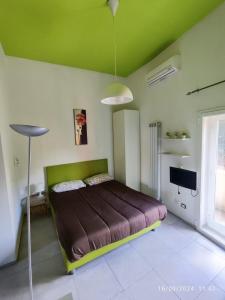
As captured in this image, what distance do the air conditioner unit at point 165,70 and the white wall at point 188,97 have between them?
111 mm

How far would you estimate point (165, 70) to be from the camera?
2.54 m

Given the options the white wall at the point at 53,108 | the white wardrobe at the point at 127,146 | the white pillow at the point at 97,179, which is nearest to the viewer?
the white wall at the point at 53,108

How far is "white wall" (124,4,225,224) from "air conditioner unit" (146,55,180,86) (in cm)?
11

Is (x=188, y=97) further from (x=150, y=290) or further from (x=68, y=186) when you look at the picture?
(x=68, y=186)

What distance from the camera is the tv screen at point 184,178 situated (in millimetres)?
2402

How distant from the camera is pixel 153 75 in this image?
2.83 metres

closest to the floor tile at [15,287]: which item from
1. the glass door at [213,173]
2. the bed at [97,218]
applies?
the bed at [97,218]

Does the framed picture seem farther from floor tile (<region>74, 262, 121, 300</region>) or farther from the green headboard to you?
floor tile (<region>74, 262, 121, 300</region>)

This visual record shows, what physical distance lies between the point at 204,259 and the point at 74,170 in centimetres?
270

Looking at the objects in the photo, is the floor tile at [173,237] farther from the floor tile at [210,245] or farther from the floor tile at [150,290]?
the floor tile at [150,290]

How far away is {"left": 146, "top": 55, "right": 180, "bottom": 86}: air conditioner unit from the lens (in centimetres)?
241

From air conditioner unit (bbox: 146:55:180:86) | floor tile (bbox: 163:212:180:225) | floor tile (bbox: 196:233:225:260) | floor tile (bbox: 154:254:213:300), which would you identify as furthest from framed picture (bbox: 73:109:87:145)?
floor tile (bbox: 196:233:225:260)

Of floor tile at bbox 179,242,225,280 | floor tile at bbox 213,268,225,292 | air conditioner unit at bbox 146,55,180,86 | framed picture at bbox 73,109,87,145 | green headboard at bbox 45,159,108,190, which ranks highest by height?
air conditioner unit at bbox 146,55,180,86

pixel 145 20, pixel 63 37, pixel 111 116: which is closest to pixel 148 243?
pixel 111 116
